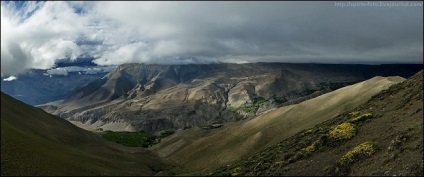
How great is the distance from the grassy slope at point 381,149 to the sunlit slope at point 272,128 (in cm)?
3984

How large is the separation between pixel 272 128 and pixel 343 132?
61.4m

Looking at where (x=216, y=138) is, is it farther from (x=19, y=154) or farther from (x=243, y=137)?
(x=19, y=154)

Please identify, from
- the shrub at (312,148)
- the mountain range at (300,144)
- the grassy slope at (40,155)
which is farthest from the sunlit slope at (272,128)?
the shrub at (312,148)

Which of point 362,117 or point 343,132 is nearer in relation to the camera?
point 343,132

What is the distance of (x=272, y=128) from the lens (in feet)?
422

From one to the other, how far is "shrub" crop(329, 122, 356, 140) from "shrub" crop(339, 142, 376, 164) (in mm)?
8240

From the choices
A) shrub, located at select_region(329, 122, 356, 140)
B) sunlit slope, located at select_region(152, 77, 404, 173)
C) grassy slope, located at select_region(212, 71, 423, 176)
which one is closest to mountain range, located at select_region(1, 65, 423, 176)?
grassy slope, located at select_region(212, 71, 423, 176)

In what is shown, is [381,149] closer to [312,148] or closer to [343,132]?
[343,132]

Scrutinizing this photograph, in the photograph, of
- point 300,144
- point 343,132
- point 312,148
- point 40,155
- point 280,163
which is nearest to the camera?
point 280,163

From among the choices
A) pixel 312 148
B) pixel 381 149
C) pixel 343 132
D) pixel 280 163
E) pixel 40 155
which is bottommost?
pixel 40 155

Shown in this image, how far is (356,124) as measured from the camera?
71.0m

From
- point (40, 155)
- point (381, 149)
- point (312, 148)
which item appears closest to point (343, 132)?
point (312, 148)

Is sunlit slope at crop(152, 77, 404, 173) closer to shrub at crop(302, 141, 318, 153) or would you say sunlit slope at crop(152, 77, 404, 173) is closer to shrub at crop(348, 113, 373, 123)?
shrub at crop(348, 113, 373, 123)

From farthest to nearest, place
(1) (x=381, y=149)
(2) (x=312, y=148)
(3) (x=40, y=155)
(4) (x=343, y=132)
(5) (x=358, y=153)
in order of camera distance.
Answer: (3) (x=40, y=155)
(4) (x=343, y=132)
(2) (x=312, y=148)
(5) (x=358, y=153)
(1) (x=381, y=149)
